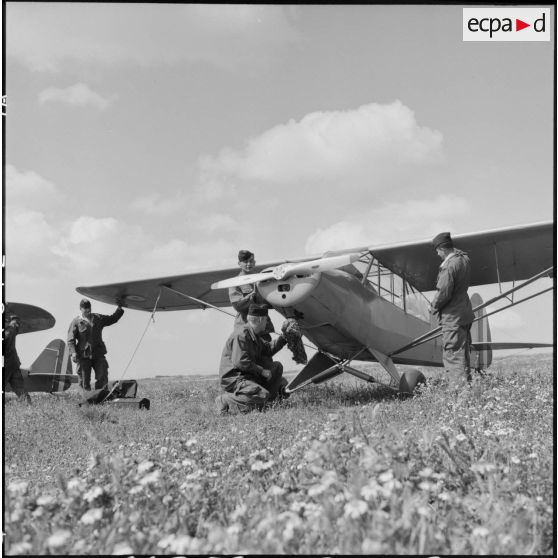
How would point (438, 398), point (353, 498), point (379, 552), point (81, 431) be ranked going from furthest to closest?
1. point (81, 431)
2. point (438, 398)
3. point (353, 498)
4. point (379, 552)

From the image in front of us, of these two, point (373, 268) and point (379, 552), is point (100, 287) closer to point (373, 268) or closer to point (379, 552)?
point (373, 268)

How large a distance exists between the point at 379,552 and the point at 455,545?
1.49ft

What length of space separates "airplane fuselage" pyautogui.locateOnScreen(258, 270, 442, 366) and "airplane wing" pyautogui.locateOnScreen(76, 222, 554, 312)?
83 centimetres

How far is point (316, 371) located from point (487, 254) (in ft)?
14.1

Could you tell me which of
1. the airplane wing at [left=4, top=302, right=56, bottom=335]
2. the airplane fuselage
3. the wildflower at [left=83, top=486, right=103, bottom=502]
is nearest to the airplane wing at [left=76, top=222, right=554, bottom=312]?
the airplane fuselage

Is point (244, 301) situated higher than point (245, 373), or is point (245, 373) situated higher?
point (244, 301)

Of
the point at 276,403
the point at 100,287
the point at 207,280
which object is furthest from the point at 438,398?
the point at 100,287

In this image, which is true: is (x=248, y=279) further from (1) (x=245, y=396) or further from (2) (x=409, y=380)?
(2) (x=409, y=380)

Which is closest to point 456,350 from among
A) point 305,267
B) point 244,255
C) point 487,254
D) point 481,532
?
point 305,267

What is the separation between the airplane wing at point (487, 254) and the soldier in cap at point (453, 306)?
6.16ft

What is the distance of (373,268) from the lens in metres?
10.6

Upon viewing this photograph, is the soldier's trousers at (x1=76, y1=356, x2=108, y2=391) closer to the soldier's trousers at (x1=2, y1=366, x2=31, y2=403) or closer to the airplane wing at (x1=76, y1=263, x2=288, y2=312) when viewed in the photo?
the soldier's trousers at (x1=2, y1=366, x2=31, y2=403)

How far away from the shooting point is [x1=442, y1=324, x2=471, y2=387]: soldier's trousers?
7.76 m

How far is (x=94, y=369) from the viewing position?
41.0ft
